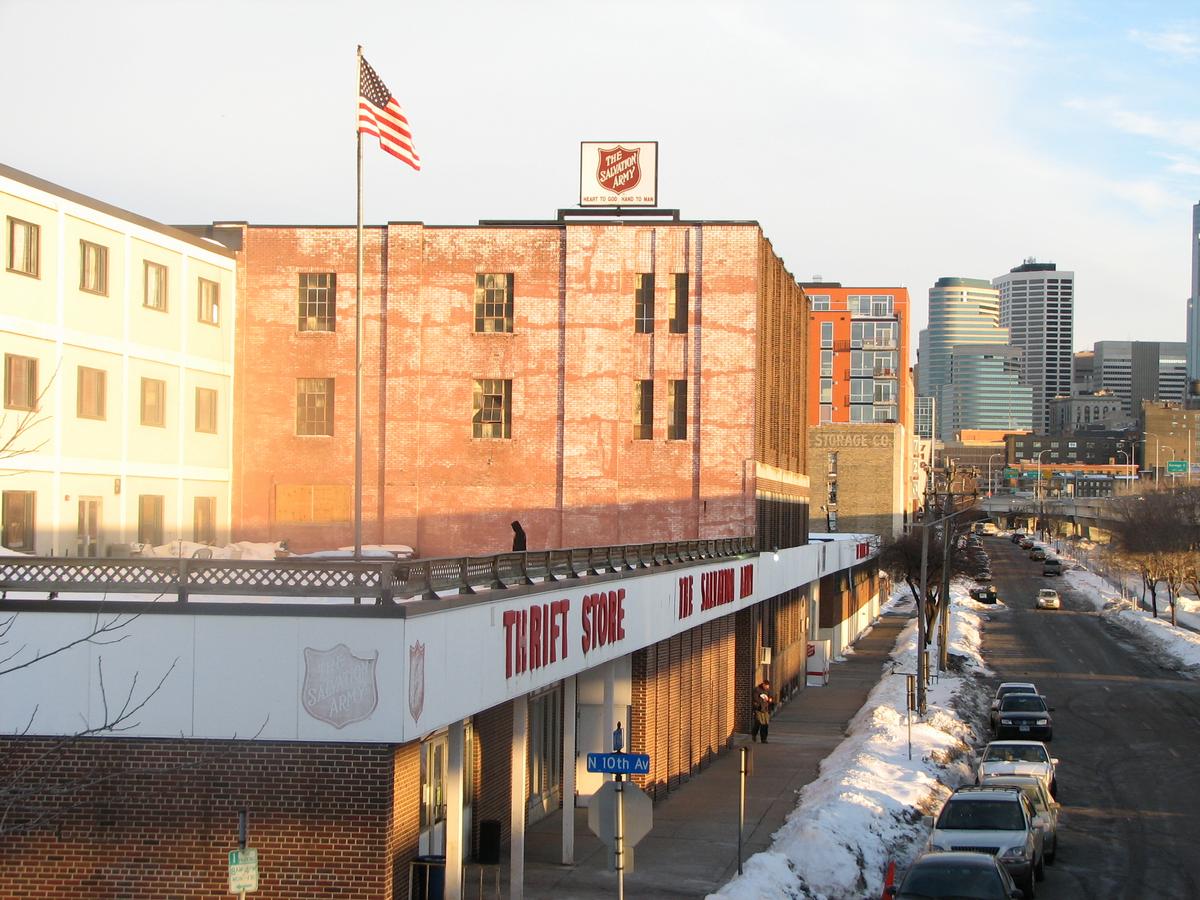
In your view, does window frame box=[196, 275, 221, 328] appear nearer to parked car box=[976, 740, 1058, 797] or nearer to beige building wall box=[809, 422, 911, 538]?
parked car box=[976, 740, 1058, 797]

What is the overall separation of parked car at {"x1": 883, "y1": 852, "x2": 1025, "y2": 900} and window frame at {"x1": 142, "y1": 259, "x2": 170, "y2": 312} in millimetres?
23932

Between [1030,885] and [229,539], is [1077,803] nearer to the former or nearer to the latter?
[1030,885]

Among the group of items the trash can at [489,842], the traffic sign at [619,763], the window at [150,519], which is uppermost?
the window at [150,519]

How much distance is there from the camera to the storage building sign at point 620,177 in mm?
46688

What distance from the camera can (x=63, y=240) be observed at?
32250 mm

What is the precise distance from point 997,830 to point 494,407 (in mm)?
24337

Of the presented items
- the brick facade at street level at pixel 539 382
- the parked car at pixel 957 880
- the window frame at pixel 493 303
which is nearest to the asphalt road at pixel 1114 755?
the parked car at pixel 957 880


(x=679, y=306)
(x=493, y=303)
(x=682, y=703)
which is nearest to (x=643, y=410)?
(x=679, y=306)

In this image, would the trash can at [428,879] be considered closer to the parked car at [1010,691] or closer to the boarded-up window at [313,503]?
the boarded-up window at [313,503]

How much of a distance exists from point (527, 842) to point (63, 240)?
1682 cm

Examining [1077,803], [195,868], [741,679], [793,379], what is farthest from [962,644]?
[195,868]

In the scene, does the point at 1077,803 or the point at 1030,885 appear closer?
the point at 1030,885

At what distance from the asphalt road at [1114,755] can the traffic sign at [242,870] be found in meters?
16.0

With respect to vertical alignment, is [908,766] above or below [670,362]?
below
